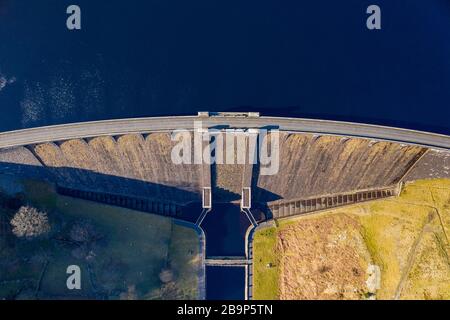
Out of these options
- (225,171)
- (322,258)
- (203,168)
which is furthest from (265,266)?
(203,168)

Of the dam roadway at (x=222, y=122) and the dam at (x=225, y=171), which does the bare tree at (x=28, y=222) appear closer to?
the dam at (x=225, y=171)

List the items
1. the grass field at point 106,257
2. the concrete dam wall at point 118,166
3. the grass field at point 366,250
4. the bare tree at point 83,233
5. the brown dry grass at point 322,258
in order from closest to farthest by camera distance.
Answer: the concrete dam wall at point 118,166
the bare tree at point 83,233
the grass field at point 106,257
the grass field at point 366,250
the brown dry grass at point 322,258

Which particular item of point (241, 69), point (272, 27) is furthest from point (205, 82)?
point (272, 27)

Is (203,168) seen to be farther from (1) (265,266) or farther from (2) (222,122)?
(1) (265,266)

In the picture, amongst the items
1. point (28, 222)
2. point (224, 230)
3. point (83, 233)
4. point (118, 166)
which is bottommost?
point (224, 230)

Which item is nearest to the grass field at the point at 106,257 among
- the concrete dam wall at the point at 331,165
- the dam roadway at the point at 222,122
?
the dam roadway at the point at 222,122

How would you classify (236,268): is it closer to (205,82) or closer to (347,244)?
(347,244)
